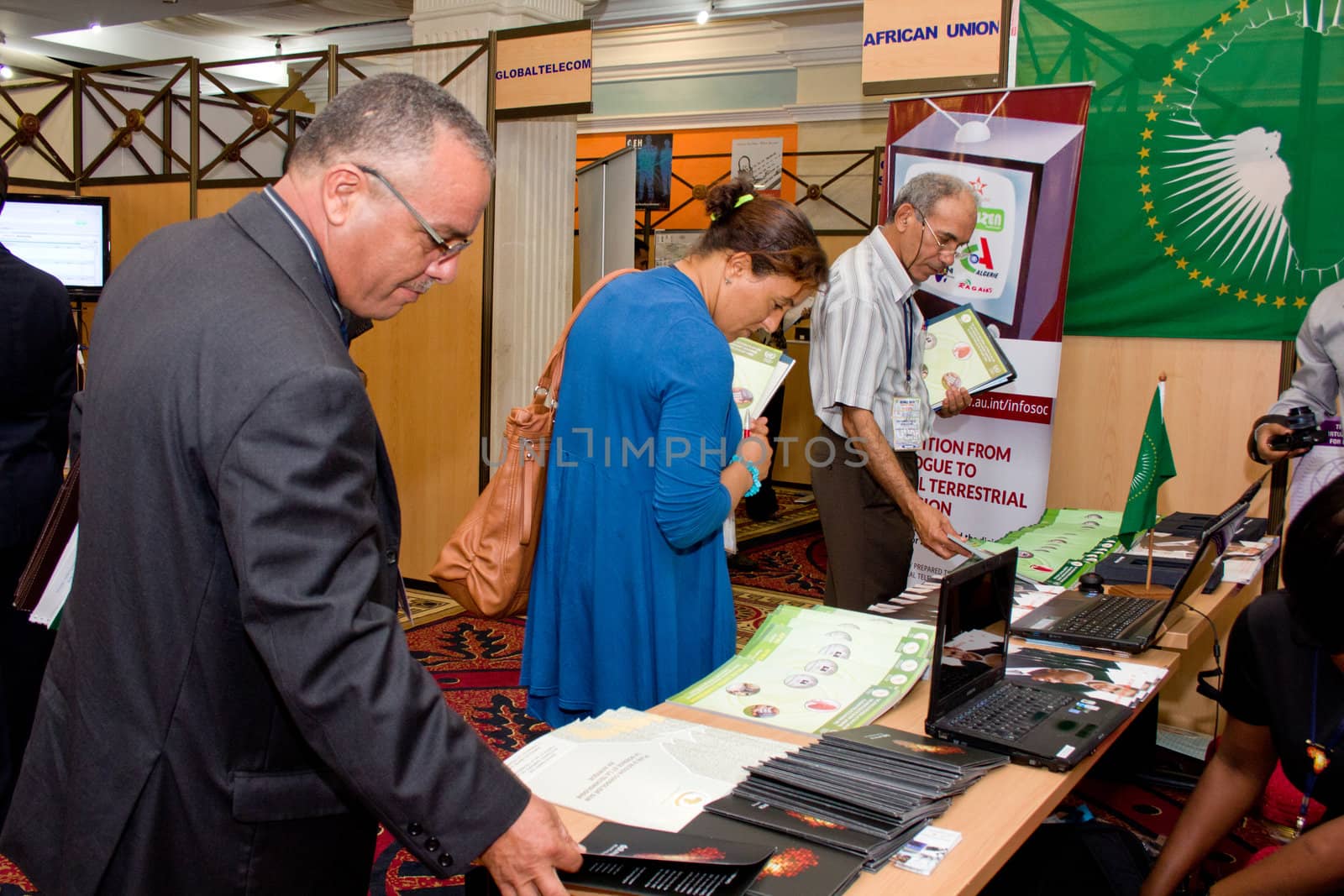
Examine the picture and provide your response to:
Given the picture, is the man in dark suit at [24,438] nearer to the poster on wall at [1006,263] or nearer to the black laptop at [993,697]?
the black laptop at [993,697]

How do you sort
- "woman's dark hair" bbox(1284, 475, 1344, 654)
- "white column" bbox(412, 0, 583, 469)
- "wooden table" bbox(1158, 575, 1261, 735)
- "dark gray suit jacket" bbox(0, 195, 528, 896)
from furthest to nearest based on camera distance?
1. "white column" bbox(412, 0, 583, 469)
2. "wooden table" bbox(1158, 575, 1261, 735)
3. "woman's dark hair" bbox(1284, 475, 1344, 654)
4. "dark gray suit jacket" bbox(0, 195, 528, 896)

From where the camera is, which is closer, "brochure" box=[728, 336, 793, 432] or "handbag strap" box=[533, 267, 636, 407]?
"handbag strap" box=[533, 267, 636, 407]

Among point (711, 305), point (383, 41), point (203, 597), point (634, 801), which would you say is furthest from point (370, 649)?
point (383, 41)

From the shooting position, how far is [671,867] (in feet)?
3.59

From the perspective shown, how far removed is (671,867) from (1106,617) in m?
1.40

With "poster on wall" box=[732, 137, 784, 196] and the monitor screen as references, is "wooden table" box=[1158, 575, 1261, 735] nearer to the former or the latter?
the monitor screen

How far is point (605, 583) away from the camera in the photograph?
1863 mm

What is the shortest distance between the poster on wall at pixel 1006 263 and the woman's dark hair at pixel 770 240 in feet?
5.92

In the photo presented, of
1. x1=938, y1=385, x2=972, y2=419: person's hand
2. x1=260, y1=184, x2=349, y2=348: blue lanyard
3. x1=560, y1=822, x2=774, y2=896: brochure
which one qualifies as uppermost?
x1=260, y1=184, x2=349, y2=348: blue lanyard

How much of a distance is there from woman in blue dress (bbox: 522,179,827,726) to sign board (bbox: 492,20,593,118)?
2.49 m

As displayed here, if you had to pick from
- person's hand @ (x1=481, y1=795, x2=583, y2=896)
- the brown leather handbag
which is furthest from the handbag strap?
person's hand @ (x1=481, y1=795, x2=583, y2=896)

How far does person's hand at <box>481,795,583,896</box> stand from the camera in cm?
103

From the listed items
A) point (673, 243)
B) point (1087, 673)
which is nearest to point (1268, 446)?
point (1087, 673)

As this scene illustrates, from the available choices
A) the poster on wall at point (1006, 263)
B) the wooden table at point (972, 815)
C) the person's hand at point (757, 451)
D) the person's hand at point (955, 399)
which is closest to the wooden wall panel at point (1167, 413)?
the poster on wall at point (1006, 263)
